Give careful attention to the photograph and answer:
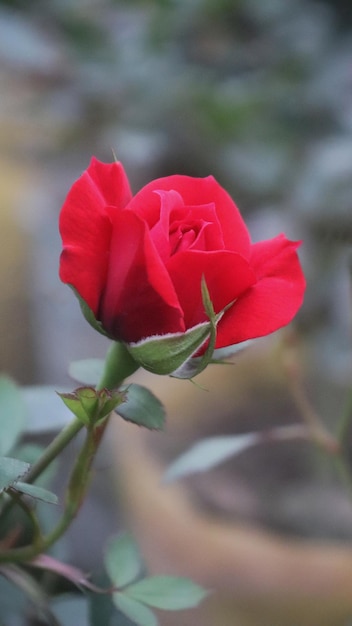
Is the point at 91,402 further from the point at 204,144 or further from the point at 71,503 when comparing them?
the point at 204,144

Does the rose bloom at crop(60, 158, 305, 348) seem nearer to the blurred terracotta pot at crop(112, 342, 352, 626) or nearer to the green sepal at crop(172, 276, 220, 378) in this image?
the green sepal at crop(172, 276, 220, 378)

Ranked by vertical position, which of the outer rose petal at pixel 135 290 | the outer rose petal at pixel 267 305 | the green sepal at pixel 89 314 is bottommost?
the green sepal at pixel 89 314

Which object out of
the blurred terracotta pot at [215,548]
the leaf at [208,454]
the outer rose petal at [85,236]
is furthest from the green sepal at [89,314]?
the blurred terracotta pot at [215,548]

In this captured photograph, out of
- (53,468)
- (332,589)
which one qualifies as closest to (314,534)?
(332,589)

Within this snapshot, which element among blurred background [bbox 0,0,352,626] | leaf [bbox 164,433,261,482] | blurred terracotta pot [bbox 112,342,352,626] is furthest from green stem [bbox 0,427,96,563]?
blurred background [bbox 0,0,352,626]

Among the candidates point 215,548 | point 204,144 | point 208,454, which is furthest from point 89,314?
point 204,144

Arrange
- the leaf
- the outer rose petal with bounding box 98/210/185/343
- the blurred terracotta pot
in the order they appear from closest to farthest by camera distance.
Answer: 1. the outer rose petal with bounding box 98/210/185/343
2. the leaf
3. the blurred terracotta pot

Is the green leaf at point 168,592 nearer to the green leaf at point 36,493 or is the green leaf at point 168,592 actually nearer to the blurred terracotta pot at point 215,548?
the green leaf at point 36,493
